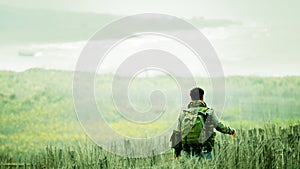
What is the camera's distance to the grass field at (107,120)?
19.5ft

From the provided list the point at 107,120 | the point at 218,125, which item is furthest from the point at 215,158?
the point at 107,120

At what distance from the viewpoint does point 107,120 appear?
1198 centimetres

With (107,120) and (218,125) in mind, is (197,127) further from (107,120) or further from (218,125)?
(107,120)

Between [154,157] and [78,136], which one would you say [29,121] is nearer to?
[78,136]

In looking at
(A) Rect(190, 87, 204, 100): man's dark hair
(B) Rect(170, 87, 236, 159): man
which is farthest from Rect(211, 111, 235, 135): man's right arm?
(A) Rect(190, 87, 204, 100): man's dark hair

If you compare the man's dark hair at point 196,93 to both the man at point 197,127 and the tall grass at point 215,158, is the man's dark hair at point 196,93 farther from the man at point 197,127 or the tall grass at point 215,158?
the tall grass at point 215,158

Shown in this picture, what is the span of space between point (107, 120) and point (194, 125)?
6.91 metres

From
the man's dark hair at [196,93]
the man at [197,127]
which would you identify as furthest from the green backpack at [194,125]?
the man's dark hair at [196,93]

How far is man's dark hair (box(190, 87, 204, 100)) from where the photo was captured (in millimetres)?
5277

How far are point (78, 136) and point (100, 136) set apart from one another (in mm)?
971

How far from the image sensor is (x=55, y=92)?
531 inches

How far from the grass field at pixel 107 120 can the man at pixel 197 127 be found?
399 mm

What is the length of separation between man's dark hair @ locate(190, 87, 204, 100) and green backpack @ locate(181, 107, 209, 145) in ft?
0.40

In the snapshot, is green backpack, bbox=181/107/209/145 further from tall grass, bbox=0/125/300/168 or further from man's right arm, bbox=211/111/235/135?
tall grass, bbox=0/125/300/168
